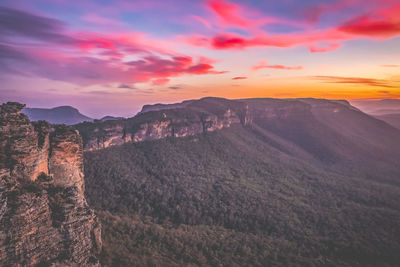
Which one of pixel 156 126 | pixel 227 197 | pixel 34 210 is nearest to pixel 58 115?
pixel 156 126

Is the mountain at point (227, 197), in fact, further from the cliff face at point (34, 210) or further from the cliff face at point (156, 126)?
the cliff face at point (34, 210)

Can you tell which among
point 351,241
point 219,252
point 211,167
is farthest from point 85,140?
point 351,241

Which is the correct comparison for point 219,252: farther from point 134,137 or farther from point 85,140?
point 134,137

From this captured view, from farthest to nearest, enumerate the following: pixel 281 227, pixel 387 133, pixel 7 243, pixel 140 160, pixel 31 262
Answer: pixel 387 133 → pixel 140 160 → pixel 281 227 → pixel 31 262 → pixel 7 243

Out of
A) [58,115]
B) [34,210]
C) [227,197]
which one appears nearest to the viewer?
[34,210]

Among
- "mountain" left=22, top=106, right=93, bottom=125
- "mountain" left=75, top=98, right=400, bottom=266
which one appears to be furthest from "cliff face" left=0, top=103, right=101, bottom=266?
"mountain" left=22, top=106, right=93, bottom=125

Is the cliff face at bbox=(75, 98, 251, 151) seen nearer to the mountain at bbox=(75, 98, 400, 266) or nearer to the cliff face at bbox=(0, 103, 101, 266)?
the mountain at bbox=(75, 98, 400, 266)

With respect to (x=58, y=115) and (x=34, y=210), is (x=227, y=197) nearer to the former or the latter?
(x=34, y=210)
